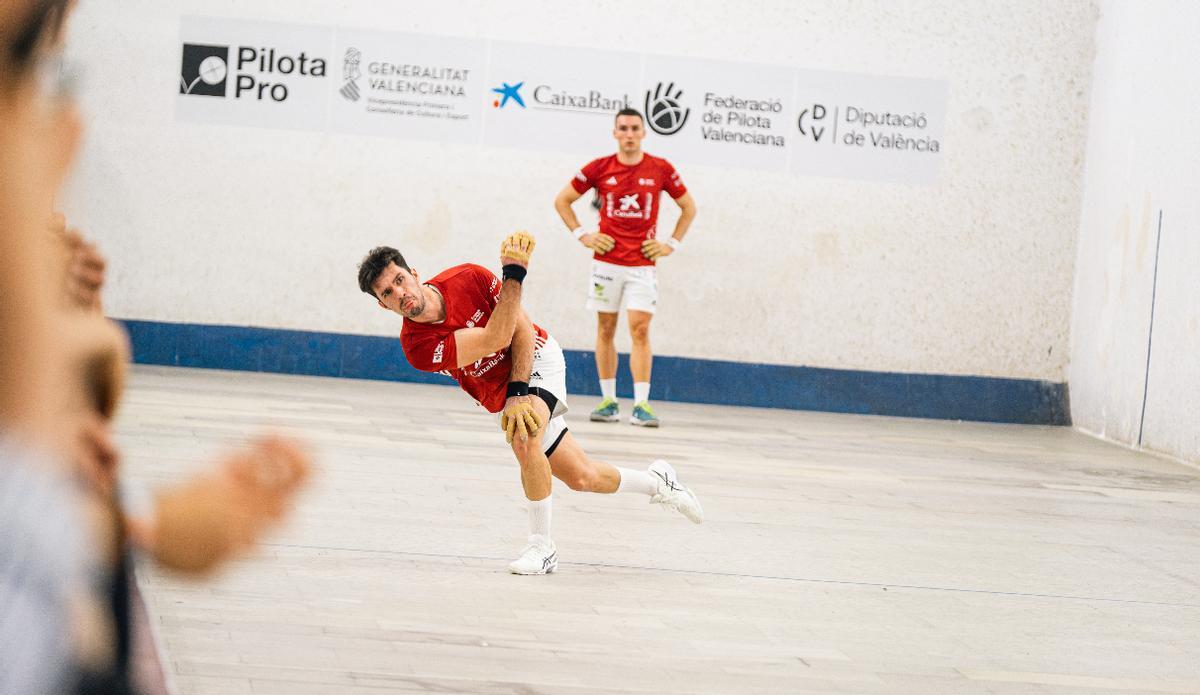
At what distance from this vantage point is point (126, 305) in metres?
11.5

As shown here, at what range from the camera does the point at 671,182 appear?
1034cm

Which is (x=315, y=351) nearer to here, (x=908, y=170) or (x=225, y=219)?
(x=225, y=219)

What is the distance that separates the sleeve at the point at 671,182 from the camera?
10.3m

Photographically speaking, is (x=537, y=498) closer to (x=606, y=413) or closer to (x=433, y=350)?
(x=433, y=350)

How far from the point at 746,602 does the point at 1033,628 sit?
0.91 metres

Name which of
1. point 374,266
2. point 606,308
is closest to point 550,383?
point 374,266

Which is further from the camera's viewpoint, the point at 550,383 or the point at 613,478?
the point at 613,478

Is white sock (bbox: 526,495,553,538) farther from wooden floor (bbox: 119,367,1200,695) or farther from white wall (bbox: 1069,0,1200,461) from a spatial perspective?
white wall (bbox: 1069,0,1200,461)

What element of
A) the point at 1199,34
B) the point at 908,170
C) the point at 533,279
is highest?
the point at 1199,34

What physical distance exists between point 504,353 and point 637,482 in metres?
0.84

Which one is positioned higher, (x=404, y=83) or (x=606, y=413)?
(x=404, y=83)

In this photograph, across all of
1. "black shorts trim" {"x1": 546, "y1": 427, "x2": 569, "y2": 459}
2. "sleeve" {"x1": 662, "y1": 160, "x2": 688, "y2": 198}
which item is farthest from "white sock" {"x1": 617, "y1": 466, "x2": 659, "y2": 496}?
"sleeve" {"x1": 662, "y1": 160, "x2": 688, "y2": 198}

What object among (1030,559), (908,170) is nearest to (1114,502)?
(1030,559)

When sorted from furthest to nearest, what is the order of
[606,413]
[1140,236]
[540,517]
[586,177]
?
[1140,236] < [586,177] < [606,413] < [540,517]
